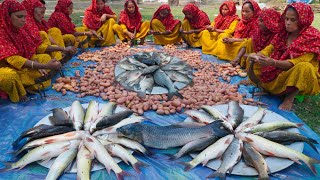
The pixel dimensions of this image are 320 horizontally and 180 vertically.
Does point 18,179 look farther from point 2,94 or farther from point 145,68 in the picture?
point 145,68

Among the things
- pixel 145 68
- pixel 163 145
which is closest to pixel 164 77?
pixel 145 68

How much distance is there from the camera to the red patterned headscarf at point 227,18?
5742 millimetres

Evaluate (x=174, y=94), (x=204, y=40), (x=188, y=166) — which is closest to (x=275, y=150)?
(x=188, y=166)

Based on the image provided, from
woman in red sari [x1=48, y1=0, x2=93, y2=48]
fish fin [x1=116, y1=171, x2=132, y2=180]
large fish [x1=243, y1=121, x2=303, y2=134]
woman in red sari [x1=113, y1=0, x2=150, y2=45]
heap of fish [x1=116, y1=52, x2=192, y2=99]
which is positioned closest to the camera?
fish fin [x1=116, y1=171, x2=132, y2=180]

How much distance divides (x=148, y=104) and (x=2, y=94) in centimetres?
182

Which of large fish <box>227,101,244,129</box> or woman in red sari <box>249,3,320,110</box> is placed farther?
woman in red sari <box>249,3,320,110</box>

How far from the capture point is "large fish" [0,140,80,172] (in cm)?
238

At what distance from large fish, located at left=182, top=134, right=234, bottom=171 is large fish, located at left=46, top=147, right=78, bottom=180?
0.99 m

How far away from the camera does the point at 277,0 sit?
16984 mm

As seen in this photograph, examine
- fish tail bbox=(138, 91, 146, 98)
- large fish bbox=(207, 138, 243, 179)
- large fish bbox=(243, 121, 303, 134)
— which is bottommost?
large fish bbox=(207, 138, 243, 179)

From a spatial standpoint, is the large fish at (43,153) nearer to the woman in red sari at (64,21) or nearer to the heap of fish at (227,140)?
the heap of fish at (227,140)

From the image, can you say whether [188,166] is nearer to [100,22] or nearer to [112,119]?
[112,119]

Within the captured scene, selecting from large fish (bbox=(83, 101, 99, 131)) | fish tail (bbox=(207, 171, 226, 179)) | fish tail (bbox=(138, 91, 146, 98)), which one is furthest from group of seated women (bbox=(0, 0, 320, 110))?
fish tail (bbox=(207, 171, 226, 179))

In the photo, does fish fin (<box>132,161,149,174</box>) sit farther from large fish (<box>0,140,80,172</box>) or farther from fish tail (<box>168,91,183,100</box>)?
fish tail (<box>168,91,183,100</box>)
